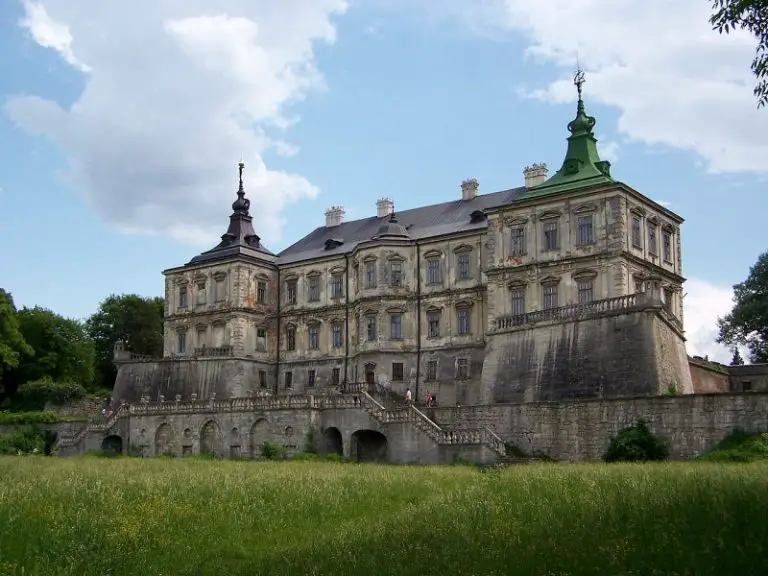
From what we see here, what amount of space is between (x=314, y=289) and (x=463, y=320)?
38.6 ft

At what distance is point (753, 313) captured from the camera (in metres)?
63.7

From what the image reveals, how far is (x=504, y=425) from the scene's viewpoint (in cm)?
4147

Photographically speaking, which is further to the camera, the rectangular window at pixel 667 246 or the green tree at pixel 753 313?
the green tree at pixel 753 313

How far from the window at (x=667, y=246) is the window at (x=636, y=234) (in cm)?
280

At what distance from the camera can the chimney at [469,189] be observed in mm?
59531

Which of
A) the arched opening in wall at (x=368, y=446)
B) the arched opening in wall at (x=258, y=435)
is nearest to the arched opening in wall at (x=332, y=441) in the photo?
the arched opening in wall at (x=368, y=446)

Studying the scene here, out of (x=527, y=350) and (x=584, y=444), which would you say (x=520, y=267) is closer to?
(x=527, y=350)

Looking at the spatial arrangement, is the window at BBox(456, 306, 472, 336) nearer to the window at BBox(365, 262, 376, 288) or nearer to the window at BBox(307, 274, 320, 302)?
the window at BBox(365, 262, 376, 288)

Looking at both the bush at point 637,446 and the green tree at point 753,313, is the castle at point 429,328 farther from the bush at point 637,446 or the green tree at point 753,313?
the green tree at point 753,313

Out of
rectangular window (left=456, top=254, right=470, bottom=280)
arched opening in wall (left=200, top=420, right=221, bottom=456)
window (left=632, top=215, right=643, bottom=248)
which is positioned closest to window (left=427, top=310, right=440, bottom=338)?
rectangular window (left=456, top=254, right=470, bottom=280)

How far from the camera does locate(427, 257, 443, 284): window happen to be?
55344 millimetres

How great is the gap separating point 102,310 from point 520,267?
52084 millimetres

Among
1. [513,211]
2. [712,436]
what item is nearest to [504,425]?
[712,436]

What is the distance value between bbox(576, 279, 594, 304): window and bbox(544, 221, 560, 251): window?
88.4 inches
